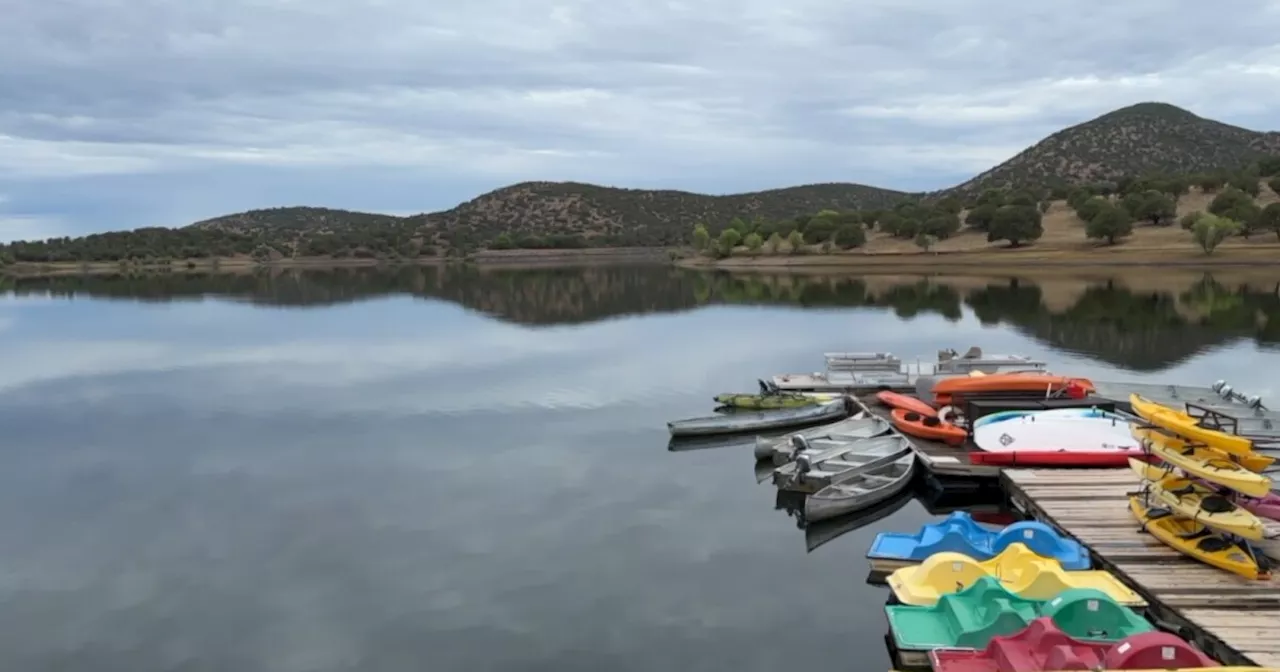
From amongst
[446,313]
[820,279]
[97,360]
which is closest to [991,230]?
[820,279]

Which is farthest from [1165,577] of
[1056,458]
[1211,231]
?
[1211,231]

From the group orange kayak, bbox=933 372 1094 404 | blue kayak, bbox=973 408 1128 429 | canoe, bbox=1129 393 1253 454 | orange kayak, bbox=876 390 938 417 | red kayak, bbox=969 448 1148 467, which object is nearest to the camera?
canoe, bbox=1129 393 1253 454

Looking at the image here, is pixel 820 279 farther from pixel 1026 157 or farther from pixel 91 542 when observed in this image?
pixel 1026 157

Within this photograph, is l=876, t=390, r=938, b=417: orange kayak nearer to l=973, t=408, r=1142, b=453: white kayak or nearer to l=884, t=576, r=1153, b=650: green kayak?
l=973, t=408, r=1142, b=453: white kayak

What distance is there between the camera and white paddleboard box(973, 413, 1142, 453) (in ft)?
70.4

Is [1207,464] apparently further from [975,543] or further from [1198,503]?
[975,543]

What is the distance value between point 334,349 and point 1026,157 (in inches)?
7021

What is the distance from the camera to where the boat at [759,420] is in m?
28.3

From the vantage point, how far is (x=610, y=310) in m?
73.4

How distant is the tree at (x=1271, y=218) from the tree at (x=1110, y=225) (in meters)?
11.9

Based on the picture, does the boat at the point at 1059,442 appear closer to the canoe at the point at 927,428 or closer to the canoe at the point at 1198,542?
the canoe at the point at 927,428

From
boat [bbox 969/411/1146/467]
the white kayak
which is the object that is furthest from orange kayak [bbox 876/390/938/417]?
boat [bbox 969/411/1146/467]

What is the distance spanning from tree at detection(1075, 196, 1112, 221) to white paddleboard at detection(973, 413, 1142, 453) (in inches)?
3443

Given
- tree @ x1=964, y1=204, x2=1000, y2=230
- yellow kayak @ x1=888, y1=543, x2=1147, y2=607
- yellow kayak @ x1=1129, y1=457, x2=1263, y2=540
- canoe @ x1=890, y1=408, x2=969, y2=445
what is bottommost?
canoe @ x1=890, y1=408, x2=969, y2=445
